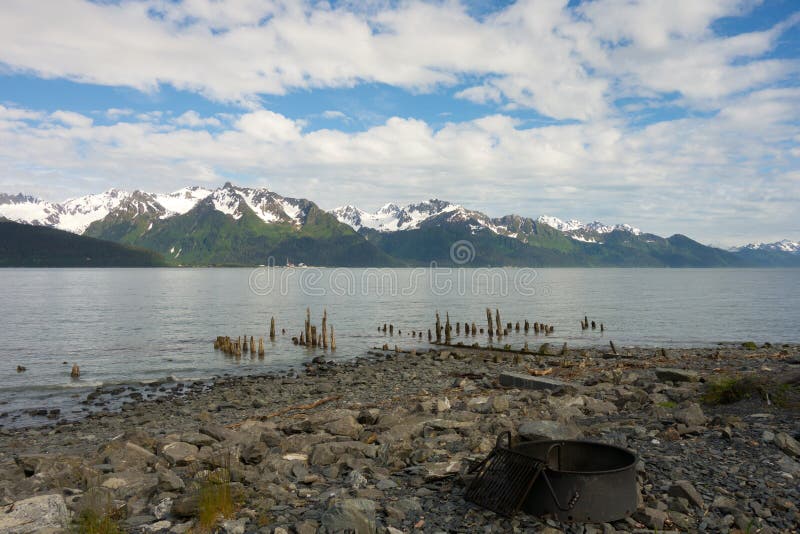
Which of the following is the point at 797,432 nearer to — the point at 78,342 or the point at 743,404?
the point at 743,404

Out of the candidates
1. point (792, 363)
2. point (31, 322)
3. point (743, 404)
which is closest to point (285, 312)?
point (31, 322)

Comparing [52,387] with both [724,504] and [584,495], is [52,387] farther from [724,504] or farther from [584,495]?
[724,504]

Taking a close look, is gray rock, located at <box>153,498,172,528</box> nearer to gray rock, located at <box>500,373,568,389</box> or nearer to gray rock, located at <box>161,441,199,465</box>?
gray rock, located at <box>161,441,199,465</box>

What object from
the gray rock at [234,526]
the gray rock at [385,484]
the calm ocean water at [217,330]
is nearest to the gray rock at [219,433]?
the gray rock at [385,484]

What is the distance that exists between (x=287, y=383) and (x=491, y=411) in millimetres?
18723

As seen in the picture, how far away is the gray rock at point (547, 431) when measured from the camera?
33.8 feet

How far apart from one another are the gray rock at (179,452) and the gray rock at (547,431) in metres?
7.39

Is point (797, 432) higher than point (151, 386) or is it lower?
higher

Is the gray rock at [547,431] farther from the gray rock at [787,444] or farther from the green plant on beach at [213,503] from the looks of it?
the green plant on beach at [213,503]

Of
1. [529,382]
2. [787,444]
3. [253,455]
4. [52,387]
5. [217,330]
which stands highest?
[787,444]

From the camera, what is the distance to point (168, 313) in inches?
3041

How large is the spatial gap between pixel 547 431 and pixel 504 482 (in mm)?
3234

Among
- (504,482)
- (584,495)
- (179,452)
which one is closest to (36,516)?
(179,452)

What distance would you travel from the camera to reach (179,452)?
11.9 m
